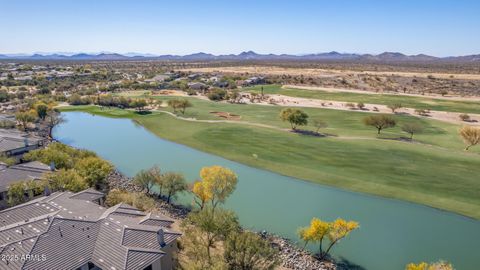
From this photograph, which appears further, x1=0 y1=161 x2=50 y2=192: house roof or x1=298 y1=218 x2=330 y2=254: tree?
x1=0 y1=161 x2=50 y2=192: house roof

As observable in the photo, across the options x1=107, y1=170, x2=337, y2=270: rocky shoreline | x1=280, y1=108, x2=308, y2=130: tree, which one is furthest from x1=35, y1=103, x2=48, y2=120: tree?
x1=107, y1=170, x2=337, y2=270: rocky shoreline

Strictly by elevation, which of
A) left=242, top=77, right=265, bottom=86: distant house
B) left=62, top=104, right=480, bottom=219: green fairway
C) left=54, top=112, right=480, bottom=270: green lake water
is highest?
left=242, top=77, right=265, bottom=86: distant house

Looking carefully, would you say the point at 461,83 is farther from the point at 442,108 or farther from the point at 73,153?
the point at 73,153

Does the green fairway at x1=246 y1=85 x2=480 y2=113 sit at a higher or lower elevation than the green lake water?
higher

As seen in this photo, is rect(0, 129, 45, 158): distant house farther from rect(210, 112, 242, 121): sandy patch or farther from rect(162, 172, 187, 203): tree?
rect(210, 112, 242, 121): sandy patch

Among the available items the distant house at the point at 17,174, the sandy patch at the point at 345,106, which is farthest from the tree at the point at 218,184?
the sandy patch at the point at 345,106

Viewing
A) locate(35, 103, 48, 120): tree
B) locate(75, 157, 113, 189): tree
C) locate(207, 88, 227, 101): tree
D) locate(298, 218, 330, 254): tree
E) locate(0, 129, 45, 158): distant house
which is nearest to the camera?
locate(298, 218, 330, 254): tree

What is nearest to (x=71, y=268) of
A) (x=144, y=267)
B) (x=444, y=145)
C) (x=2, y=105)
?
(x=144, y=267)

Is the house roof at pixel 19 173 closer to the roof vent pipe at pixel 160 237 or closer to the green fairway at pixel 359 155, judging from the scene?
the roof vent pipe at pixel 160 237
